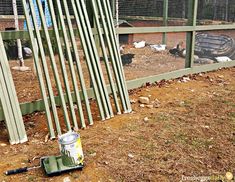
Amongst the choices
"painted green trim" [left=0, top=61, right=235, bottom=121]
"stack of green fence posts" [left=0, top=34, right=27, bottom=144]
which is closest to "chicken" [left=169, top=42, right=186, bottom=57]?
"painted green trim" [left=0, top=61, right=235, bottom=121]

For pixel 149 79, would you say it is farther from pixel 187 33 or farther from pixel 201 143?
pixel 201 143

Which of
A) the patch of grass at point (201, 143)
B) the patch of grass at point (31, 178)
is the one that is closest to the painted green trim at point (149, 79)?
the patch of grass at point (31, 178)

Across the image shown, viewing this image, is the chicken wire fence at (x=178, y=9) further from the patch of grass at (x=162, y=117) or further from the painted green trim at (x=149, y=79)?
the patch of grass at (x=162, y=117)

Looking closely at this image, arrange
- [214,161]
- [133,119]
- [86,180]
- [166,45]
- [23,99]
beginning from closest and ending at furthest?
[86,180], [214,161], [133,119], [23,99], [166,45]

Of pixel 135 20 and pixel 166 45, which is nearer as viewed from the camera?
pixel 135 20

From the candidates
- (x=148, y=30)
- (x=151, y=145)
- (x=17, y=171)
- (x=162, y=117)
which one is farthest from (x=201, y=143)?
(x=148, y=30)

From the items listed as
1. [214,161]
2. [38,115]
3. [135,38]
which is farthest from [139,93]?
[214,161]

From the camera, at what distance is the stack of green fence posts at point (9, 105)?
2562mm

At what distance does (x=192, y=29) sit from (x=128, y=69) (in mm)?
1610

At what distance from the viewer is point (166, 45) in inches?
195

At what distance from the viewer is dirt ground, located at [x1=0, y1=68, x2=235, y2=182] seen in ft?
7.09

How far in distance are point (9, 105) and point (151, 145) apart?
1.29 metres

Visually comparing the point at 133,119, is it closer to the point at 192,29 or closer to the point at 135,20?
the point at 135,20

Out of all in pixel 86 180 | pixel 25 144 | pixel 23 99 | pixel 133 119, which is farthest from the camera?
pixel 23 99
